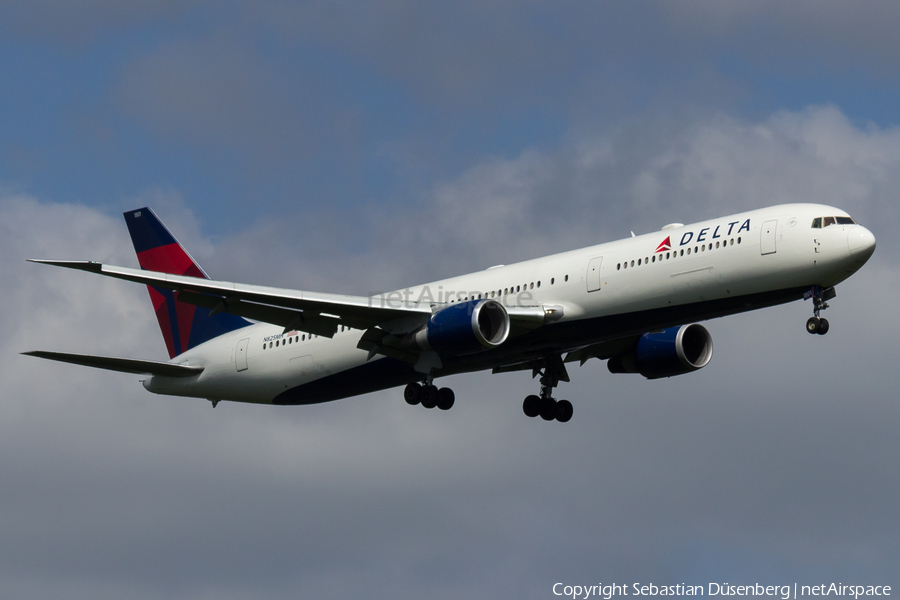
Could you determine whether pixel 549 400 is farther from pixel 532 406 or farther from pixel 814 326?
pixel 814 326

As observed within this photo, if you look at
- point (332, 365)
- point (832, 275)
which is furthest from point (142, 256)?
point (832, 275)

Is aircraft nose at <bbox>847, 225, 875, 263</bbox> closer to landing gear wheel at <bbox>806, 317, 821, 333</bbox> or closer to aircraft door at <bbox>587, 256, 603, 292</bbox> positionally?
landing gear wheel at <bbox>806, 317, 821, 333</bbox>

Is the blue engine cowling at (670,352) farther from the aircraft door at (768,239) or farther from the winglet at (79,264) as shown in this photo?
the winglet at (79,264)

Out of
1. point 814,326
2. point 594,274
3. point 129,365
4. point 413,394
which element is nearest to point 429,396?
point 413,394

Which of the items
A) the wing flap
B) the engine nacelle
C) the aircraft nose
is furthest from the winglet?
the aircraft nose

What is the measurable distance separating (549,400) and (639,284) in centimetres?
1022

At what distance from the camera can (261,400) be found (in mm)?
45781

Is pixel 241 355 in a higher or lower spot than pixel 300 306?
higher

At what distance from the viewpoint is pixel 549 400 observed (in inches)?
1794

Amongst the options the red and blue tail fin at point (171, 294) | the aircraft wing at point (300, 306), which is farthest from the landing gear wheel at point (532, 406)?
the red and blue tail fin at point (171, 294)

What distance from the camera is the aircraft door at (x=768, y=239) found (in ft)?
114

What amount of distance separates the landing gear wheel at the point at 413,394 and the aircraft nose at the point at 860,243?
15.3m

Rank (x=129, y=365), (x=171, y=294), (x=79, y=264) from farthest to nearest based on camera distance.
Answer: (x=171, y=294), (x=129, y=365), (x=79, y=264)

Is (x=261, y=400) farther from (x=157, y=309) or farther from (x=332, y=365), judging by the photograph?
(x=157, y=309)
